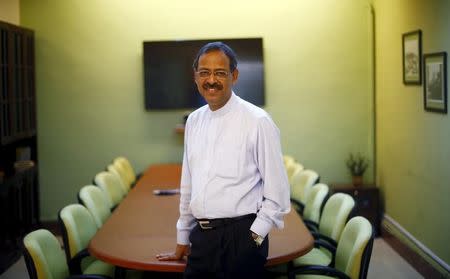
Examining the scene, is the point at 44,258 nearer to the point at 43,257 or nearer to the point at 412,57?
the point at 43,257

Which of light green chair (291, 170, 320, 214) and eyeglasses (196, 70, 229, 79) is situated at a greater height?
eyeglasses (196, 70, 229, 79)

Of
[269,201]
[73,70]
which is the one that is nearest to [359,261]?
[269,201]

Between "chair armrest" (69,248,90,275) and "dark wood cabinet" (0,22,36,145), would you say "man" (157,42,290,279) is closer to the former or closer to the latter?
"chair armrest" (69,248,90,275)

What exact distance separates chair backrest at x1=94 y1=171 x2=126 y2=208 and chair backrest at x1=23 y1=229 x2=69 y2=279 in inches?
70.4

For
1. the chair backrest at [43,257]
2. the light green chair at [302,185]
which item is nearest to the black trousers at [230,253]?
the chair backrest at [43,257]

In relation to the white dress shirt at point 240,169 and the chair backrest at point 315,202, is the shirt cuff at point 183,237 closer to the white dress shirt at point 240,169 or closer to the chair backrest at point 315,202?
the white dress shirt at point 240,169

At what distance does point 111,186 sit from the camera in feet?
19.1

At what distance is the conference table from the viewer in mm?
3418

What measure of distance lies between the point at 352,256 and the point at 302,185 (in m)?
2.24

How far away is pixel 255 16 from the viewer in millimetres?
7473

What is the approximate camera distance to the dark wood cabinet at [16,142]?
20.8 feet

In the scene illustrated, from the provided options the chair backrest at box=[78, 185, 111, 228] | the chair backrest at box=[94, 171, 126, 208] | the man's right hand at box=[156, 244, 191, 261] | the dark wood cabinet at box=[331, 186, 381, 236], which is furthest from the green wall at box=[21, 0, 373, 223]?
the man's right hand at box=[156, 244, 191, 261]

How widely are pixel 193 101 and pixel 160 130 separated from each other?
0.52 metres

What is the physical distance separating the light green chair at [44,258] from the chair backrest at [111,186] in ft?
5.84
